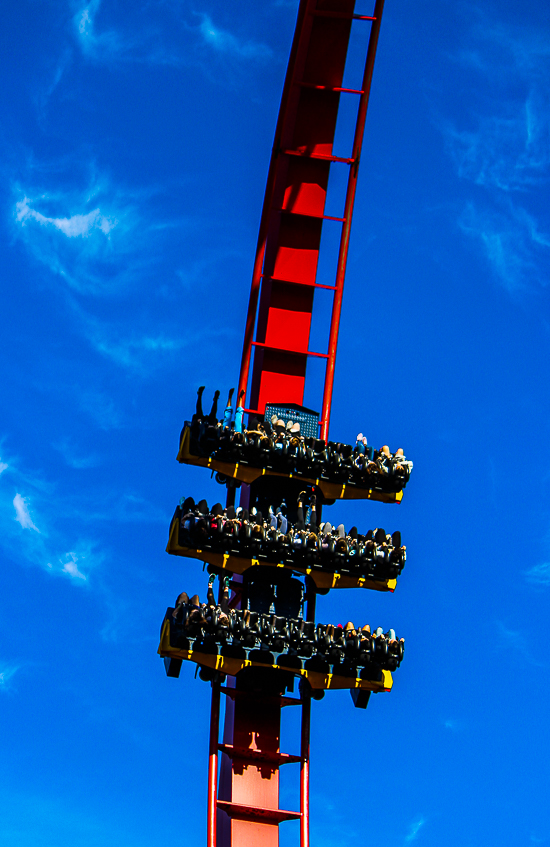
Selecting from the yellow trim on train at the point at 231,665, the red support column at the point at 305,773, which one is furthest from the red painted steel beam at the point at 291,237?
the red support column at the point at 305,773

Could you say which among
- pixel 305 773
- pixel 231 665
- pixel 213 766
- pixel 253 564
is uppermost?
pixel 253 564

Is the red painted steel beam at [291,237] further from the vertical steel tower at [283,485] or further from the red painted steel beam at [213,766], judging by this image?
the red painted steel beam at [213,766]

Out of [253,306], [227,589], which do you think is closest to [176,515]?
[227,589]

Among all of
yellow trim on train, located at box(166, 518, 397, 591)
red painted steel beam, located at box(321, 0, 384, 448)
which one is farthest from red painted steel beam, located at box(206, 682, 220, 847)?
red painted steel beam, located at box(321, 0, 384, 448)

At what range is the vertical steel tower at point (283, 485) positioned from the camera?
42.7m

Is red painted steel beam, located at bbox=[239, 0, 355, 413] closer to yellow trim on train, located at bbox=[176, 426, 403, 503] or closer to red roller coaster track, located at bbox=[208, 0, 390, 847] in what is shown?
red roller coaster track, located at bbox=[208, 0, 390, 847]

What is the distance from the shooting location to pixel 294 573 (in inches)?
1779

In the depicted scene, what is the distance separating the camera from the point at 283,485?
47.0 m

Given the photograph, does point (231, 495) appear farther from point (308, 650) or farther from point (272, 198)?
point (272, 198)

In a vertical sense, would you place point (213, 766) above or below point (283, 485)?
below

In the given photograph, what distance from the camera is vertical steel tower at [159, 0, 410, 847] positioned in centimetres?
4266

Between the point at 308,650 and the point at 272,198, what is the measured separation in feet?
53.7

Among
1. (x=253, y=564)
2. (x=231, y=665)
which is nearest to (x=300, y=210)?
(x=253, y=564)

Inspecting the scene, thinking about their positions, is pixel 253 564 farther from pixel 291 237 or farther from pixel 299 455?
pixel 291 237
